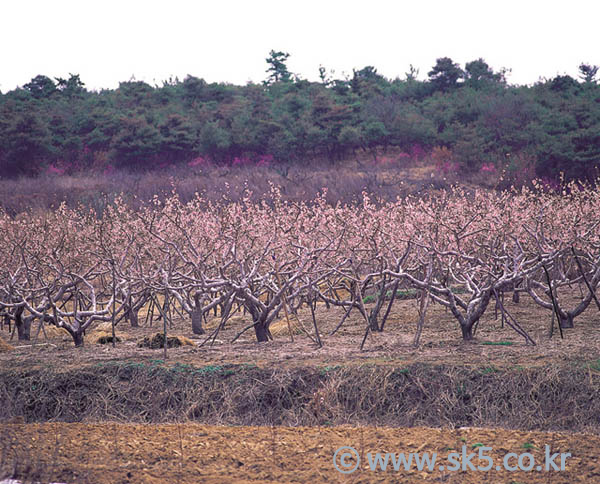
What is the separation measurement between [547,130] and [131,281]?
29.8 metres

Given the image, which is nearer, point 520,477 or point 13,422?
point 520,477

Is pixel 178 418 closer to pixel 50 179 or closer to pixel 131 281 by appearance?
pixel 131 281

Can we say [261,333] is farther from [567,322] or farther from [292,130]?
[292,130]

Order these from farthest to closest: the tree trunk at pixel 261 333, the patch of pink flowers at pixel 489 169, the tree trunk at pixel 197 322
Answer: the patch of pink flowers at pixel 489 169, the tree trunk at pixel 197 322, the tree trunk at pixel 261 333

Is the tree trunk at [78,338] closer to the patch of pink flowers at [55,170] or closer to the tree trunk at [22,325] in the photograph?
the tree trunk at [22,325]

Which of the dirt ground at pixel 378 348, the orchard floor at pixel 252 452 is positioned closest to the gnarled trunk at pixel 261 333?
the dirt ground at pixel 378 348

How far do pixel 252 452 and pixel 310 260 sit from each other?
20.7 feet

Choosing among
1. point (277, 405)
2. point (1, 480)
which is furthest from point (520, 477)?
point (1, 480)

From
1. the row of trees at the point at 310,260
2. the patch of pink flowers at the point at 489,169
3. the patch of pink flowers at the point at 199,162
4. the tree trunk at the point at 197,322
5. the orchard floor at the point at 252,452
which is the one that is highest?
the patch of pink flowers at the point at 199,162

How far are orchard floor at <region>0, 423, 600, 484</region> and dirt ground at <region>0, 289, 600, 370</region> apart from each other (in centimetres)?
215

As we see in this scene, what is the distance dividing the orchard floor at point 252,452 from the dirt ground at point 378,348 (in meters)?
2.15

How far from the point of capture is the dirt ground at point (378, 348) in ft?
32.7

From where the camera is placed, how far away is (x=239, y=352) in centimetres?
1123

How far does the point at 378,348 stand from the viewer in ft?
36.5
